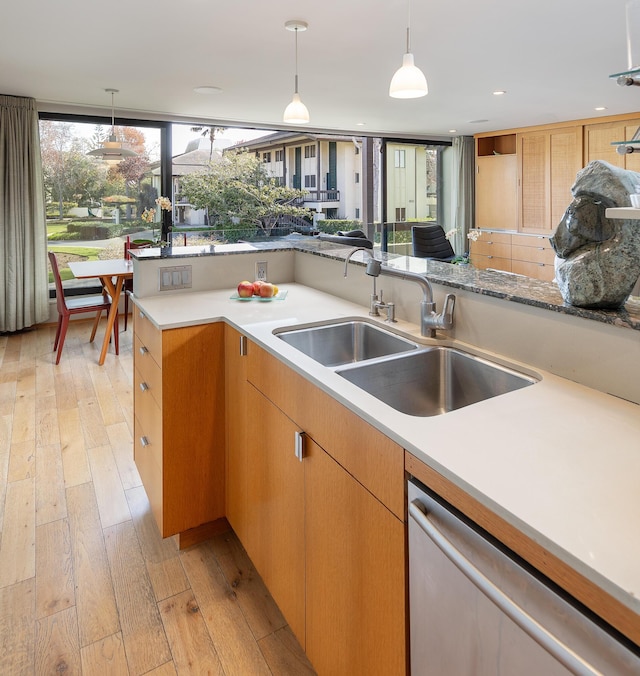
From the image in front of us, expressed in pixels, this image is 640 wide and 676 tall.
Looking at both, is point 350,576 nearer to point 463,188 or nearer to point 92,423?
point 92,423

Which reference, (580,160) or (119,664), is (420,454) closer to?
(119,664)

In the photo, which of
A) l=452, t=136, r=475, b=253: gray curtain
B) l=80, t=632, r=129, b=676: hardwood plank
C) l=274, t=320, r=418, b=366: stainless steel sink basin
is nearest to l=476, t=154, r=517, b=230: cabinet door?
l=452, t=136, r=475, b=253: gray curtain

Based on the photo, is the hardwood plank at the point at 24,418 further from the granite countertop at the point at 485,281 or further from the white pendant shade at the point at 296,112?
the white pendant shade at the point at 296,112

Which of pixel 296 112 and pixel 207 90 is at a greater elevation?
pixel 207 90

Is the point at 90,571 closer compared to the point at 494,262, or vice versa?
the point at 90,571

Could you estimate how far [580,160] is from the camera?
675 centimetres

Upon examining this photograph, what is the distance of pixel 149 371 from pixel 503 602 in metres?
1.68

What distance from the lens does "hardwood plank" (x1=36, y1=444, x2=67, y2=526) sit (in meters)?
2.25

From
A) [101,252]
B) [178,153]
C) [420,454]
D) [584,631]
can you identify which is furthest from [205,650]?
[178,153]

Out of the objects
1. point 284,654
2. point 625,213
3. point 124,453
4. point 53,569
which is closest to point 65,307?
point 124,453

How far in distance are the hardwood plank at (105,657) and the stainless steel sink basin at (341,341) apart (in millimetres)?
1104

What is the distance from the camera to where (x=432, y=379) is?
160cm

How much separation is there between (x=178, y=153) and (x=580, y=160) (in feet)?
17.1

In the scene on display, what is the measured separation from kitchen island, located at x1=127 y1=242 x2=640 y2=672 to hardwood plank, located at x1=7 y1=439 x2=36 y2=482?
1393mm
